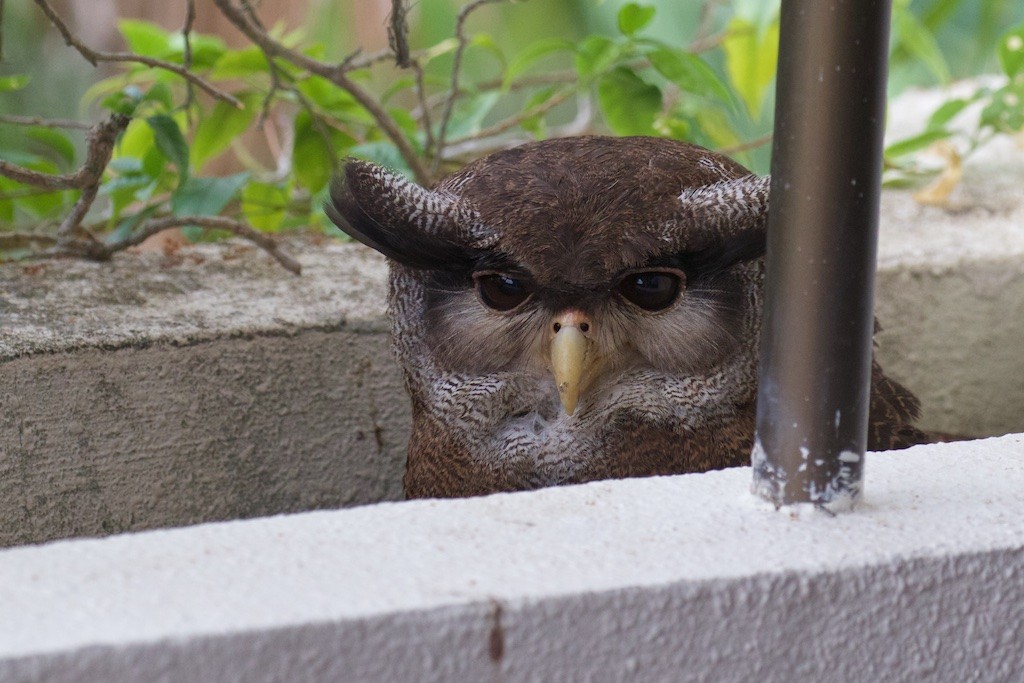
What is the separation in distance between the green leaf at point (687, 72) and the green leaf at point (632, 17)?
0.21 feet

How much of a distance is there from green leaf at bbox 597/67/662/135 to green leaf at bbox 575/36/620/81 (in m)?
0.03

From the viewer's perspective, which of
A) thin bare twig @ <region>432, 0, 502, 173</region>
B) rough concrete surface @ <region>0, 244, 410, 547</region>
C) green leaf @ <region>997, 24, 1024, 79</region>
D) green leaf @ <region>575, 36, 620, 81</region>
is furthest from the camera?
green leaf @ <region>997, 24, 1024, 79</region>

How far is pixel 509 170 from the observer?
155 centimetres

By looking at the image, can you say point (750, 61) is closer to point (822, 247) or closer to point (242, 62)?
point (242, 62)

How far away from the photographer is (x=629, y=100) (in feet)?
7.17

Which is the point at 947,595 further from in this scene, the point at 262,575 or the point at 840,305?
the point at 262,575

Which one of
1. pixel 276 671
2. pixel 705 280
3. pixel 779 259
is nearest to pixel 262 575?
pixel 276 671

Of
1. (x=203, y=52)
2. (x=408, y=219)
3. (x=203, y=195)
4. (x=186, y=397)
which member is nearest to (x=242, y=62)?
(x=203, y=52)

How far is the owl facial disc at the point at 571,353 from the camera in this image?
1418 mm

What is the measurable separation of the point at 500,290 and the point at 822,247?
650 mm

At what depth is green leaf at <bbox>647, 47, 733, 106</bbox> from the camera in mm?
2119

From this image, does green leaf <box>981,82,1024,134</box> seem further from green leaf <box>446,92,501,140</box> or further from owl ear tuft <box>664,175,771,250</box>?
owl ear tuft <box>664,175,771,250</box>

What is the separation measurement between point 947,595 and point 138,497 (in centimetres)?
125

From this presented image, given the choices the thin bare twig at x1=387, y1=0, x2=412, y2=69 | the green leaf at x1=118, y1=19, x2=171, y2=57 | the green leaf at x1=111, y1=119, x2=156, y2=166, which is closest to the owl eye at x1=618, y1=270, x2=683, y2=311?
the thin bare twig at x1=387, y1=0, x2=412, y2=69
